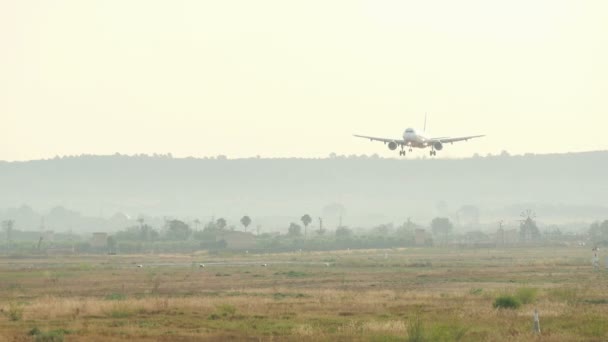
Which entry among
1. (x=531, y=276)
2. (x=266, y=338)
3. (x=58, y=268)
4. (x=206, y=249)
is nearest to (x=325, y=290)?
(x=531, y=276)

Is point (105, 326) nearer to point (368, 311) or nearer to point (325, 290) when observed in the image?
point (368, 311)

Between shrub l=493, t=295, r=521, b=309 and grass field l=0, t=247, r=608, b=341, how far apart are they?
21.1 inches

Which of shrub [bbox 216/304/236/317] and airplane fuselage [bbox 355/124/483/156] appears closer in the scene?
shrub [bbox 216/304/236/317]

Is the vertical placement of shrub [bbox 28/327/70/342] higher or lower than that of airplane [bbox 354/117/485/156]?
lower

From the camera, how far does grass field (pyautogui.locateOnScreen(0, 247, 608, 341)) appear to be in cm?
4991

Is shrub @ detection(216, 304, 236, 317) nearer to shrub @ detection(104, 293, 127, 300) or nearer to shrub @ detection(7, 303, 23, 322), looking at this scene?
shrub @ detection(7, 303, 23, 322)

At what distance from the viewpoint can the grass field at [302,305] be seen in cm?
4991

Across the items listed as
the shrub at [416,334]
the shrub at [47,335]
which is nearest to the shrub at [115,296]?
the shrub at [47,335]

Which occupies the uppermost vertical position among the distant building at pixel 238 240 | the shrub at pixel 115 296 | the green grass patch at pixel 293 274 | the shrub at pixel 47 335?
the distant building at pixel 238 240

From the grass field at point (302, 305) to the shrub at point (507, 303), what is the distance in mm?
535

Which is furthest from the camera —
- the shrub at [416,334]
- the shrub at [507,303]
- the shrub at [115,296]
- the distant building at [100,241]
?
the distant building at [100,241]

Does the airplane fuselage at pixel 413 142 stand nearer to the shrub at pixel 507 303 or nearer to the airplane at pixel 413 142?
the airplane at pixel 413 142

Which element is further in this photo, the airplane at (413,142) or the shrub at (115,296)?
the airplane at (413,142)

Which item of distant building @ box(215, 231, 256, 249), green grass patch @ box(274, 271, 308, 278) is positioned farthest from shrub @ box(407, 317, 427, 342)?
distant building @ box(215, 231, 256, 249)
